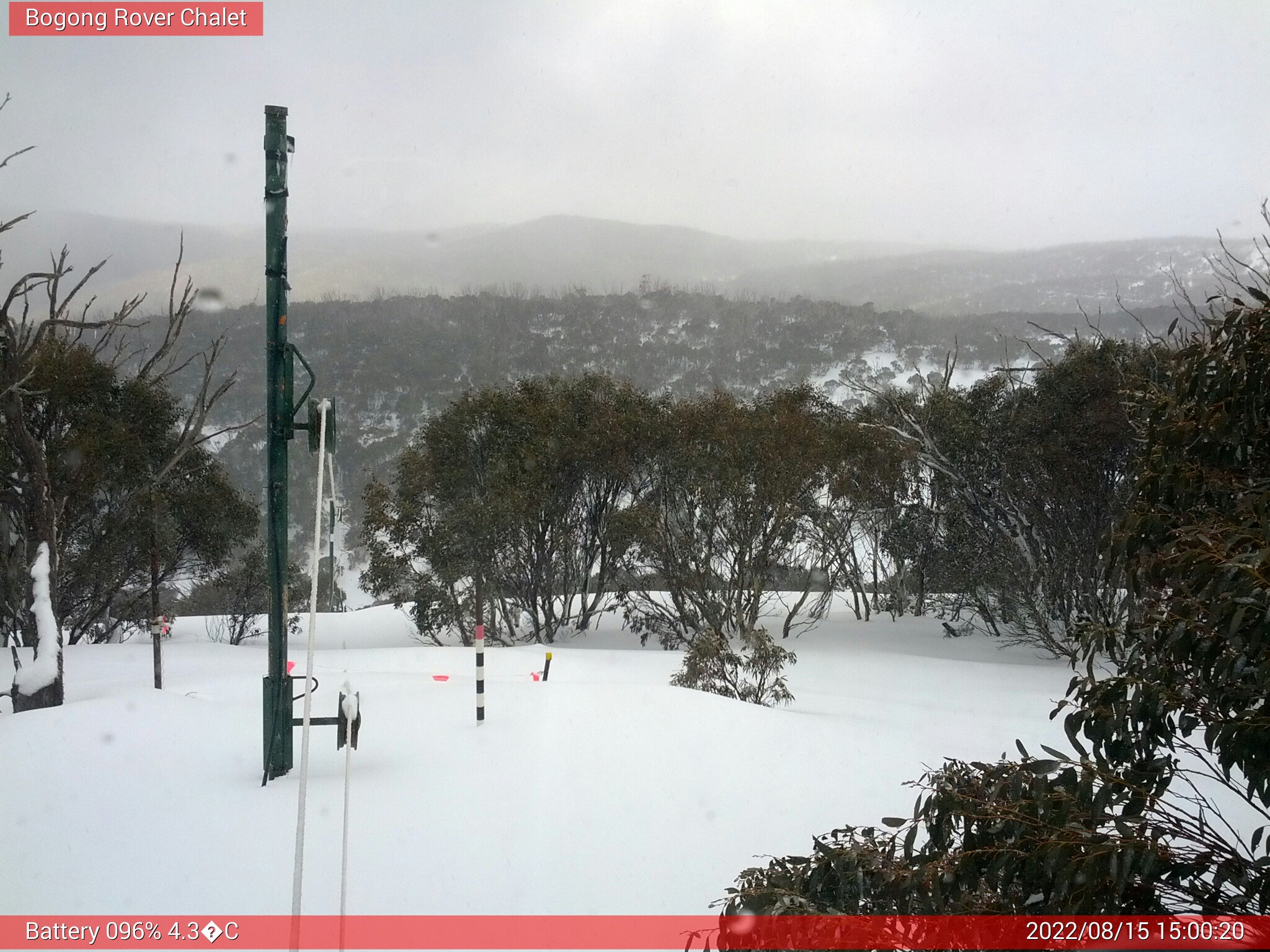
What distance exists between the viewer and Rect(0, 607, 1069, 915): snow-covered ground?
10.9 ft

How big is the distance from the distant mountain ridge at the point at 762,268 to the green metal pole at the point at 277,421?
2245cm

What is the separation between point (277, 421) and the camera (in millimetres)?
4926

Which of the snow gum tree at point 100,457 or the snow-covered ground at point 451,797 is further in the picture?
the snow gum tree at point 100,457

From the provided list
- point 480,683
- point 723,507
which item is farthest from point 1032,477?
point 480,683

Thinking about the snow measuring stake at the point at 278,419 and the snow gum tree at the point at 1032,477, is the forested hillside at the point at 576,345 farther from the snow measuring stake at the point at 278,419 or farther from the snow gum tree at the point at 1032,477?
the snow measuring stake at the point at 278,419

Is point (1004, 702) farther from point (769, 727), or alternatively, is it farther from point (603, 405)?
point (603, 405)

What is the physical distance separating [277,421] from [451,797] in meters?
2.31

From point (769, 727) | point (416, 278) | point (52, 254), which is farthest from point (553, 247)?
point (769, 727)

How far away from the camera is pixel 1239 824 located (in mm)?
5793

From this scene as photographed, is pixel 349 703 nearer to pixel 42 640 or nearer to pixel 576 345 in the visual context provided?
pixel 42 640

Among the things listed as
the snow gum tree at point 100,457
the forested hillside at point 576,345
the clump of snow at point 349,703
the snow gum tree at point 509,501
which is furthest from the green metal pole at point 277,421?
the forested hillside at point 576,345

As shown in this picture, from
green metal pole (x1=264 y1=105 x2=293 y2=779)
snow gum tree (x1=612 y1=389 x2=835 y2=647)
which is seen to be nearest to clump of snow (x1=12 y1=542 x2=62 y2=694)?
green metal pole (x1=264 y1=105 x2=293 y2=779)

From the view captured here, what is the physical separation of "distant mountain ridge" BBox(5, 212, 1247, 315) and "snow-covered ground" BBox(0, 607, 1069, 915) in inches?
876

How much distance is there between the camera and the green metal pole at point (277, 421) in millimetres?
4691
